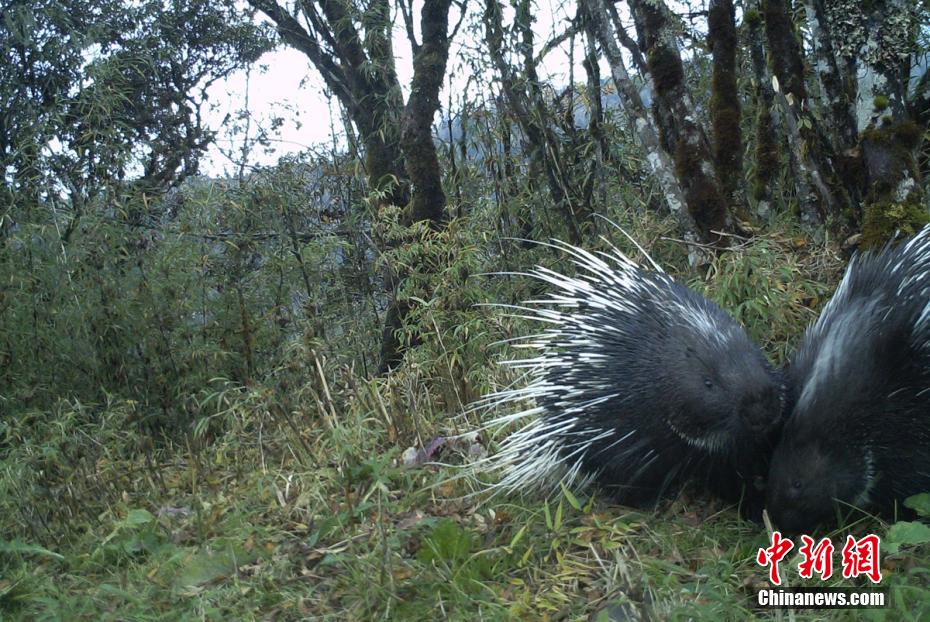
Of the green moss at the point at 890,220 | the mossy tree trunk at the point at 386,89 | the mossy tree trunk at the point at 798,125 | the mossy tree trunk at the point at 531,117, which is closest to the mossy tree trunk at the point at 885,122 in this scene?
the green moss at the point at 890,220

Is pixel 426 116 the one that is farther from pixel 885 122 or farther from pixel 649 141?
pixel 885 122

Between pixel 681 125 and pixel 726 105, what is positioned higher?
pixel 726 105

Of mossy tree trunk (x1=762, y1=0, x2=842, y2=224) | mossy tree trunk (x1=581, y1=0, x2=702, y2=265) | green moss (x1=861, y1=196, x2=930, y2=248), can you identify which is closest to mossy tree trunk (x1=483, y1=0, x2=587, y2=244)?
mossy tree trunk (x1=581, y1=0, x2=702, y2=265)

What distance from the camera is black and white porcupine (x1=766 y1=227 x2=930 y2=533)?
7.95 ft

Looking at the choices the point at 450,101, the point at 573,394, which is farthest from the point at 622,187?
the point at 573,394

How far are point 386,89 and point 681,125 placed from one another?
9.22 ft

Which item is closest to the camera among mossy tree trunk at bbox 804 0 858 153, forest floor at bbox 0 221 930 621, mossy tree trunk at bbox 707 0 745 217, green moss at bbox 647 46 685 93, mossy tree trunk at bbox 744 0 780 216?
forest floor at bbox 0 221 930 621

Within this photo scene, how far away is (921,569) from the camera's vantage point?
7.04 feet

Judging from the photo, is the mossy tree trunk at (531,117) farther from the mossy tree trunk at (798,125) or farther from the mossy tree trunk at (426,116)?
the mossy tree trunk at (798,125)

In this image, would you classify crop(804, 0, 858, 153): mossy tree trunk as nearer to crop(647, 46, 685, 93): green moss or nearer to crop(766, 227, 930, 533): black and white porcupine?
crop(647, 46, 685, 93): green moss

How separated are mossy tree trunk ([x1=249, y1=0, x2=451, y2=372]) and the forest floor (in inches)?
59.2

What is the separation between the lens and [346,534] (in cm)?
286

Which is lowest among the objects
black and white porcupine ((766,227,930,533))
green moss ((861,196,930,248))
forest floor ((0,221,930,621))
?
forest floor ((0,221,930,621))

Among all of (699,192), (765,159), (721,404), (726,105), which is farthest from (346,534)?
(765,159)
